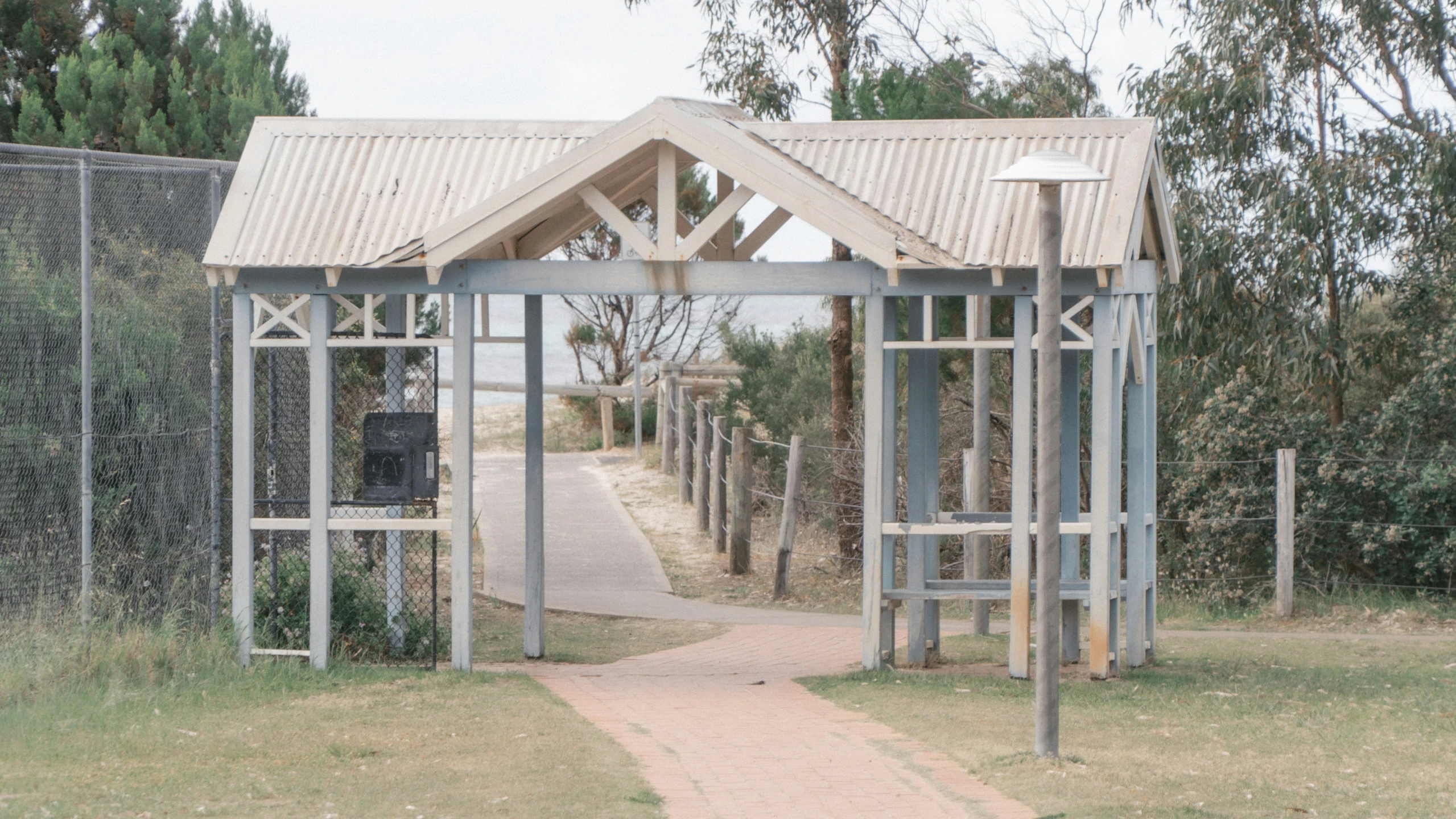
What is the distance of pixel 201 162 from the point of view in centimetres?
1132

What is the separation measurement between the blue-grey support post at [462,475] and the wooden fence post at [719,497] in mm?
8878

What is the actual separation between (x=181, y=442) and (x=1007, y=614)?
8.19 m

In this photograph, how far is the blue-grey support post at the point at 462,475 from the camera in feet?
34.5

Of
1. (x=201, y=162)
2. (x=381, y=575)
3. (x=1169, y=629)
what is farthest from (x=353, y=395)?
(x=1169, y=629)

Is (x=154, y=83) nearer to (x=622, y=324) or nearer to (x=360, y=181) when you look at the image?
(x=360, y=181)

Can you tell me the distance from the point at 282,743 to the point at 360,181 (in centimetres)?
419

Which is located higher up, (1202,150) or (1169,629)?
(1202,150)

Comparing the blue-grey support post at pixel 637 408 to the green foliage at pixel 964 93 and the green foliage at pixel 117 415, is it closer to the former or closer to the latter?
the green foliage at pixel 964 93

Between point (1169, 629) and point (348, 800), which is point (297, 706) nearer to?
point (348, 800)

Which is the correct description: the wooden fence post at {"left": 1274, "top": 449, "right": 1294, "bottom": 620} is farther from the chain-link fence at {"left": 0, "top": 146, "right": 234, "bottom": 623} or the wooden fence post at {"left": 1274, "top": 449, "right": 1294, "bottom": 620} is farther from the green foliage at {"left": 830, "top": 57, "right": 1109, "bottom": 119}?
the chain-link fence at {"left": 0, "top": 146, "right": 234, "bottom": 623}

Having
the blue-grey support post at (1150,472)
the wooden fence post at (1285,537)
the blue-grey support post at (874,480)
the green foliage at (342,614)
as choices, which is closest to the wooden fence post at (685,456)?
the wooden fence post at (1285,537)

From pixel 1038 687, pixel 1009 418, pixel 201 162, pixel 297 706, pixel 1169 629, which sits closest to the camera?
pixel 1038 687

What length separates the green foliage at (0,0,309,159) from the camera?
16.3m

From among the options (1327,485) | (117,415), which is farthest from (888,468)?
(1327,485)
